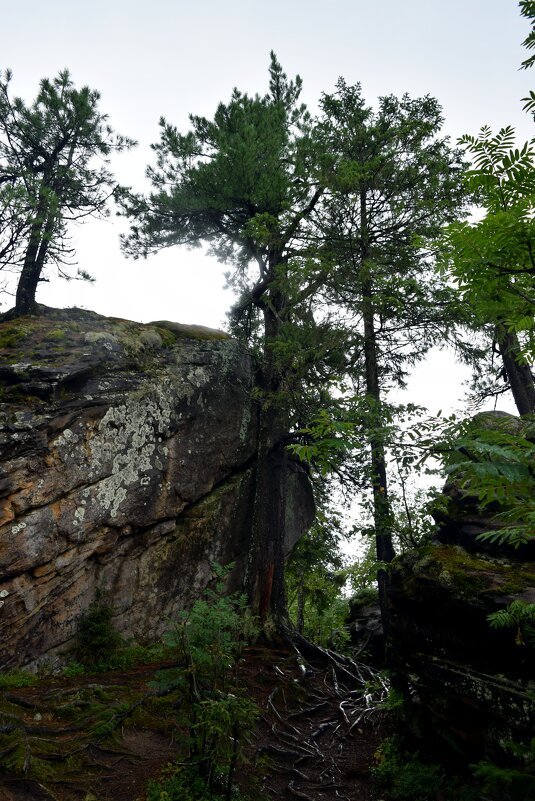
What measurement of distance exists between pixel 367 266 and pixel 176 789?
920 cm

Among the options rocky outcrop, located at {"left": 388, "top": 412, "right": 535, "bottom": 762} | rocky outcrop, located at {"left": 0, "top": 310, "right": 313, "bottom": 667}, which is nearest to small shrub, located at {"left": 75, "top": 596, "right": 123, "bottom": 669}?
rocky outcrop, located at {"left": 0, "top": 310, "right": 313, "bottom": 667}

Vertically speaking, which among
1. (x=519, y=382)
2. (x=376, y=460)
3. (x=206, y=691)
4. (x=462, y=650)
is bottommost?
(x=206, y=691)

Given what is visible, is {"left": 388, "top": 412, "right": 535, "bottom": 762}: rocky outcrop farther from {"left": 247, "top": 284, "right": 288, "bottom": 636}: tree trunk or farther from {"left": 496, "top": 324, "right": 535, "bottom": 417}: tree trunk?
{"left": 496, "top": 324, "right": 535, "bottom": 417}: tree trunk

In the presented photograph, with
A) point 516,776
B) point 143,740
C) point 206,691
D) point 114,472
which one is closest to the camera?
point 516,776

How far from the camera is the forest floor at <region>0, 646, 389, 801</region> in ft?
15.8

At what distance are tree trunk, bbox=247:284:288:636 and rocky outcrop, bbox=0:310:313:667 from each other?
0.44m

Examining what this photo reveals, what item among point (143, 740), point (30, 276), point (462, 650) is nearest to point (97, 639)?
point (143, 740)

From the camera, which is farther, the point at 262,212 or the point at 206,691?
the point at 262,212

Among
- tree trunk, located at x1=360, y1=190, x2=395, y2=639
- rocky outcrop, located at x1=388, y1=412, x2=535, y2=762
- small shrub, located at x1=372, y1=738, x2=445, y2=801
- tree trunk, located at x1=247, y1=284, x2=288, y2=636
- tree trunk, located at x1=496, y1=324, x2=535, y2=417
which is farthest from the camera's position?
tree trunk, located at x1=496, y1=324, x2=535, y2=417

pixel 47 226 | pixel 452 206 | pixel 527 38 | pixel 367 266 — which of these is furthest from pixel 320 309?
pixel 527 38

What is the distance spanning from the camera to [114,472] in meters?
9.50

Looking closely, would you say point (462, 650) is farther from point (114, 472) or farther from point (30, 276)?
point (30, 276)

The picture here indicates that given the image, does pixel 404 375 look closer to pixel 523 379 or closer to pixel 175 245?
pixel 523 379

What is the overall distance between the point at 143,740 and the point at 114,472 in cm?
491
